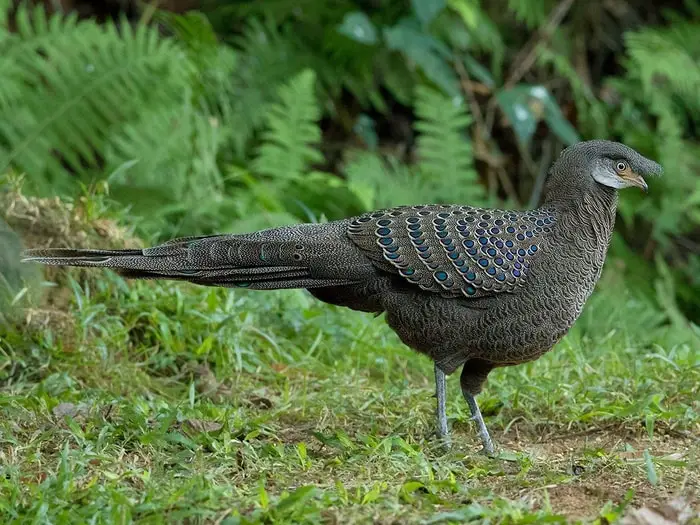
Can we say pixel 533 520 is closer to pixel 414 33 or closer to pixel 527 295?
pixel 527 295

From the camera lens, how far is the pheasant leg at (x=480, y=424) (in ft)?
14.0

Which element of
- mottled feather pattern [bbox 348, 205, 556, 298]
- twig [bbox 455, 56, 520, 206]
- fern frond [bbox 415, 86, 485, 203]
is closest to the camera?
mottled feather pattern [bbox 348, 205, 556, 298]

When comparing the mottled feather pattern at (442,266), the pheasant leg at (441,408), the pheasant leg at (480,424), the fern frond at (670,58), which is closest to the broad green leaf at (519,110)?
the fern frond at (670,58)

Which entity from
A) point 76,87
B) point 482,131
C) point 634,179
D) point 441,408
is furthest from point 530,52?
point 441,408

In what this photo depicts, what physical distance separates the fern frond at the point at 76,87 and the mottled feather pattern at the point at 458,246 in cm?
348

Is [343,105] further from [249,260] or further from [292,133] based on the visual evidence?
[249,260]

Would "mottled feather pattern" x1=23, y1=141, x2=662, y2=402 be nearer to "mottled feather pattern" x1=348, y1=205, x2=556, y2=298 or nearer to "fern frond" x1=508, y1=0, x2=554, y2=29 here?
"mottled feather pattern" x1=348, y1=205, x2=556, y2=298

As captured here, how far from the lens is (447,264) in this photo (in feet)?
14.0

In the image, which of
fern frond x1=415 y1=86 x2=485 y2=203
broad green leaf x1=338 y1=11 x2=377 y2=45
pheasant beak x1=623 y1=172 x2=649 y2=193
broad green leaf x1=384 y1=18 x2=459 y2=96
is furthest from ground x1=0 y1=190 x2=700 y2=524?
broad green leaf x1=338 y1=11 x2=377 y2=45

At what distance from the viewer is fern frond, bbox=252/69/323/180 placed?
25.5ft

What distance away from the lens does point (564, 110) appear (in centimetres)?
979

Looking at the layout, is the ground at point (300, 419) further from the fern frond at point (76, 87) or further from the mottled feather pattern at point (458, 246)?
the fern frond at point (76, 87)

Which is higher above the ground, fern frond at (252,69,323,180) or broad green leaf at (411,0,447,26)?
broad green leaf at (411,0,447,26)

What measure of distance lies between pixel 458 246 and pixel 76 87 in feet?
13.3
